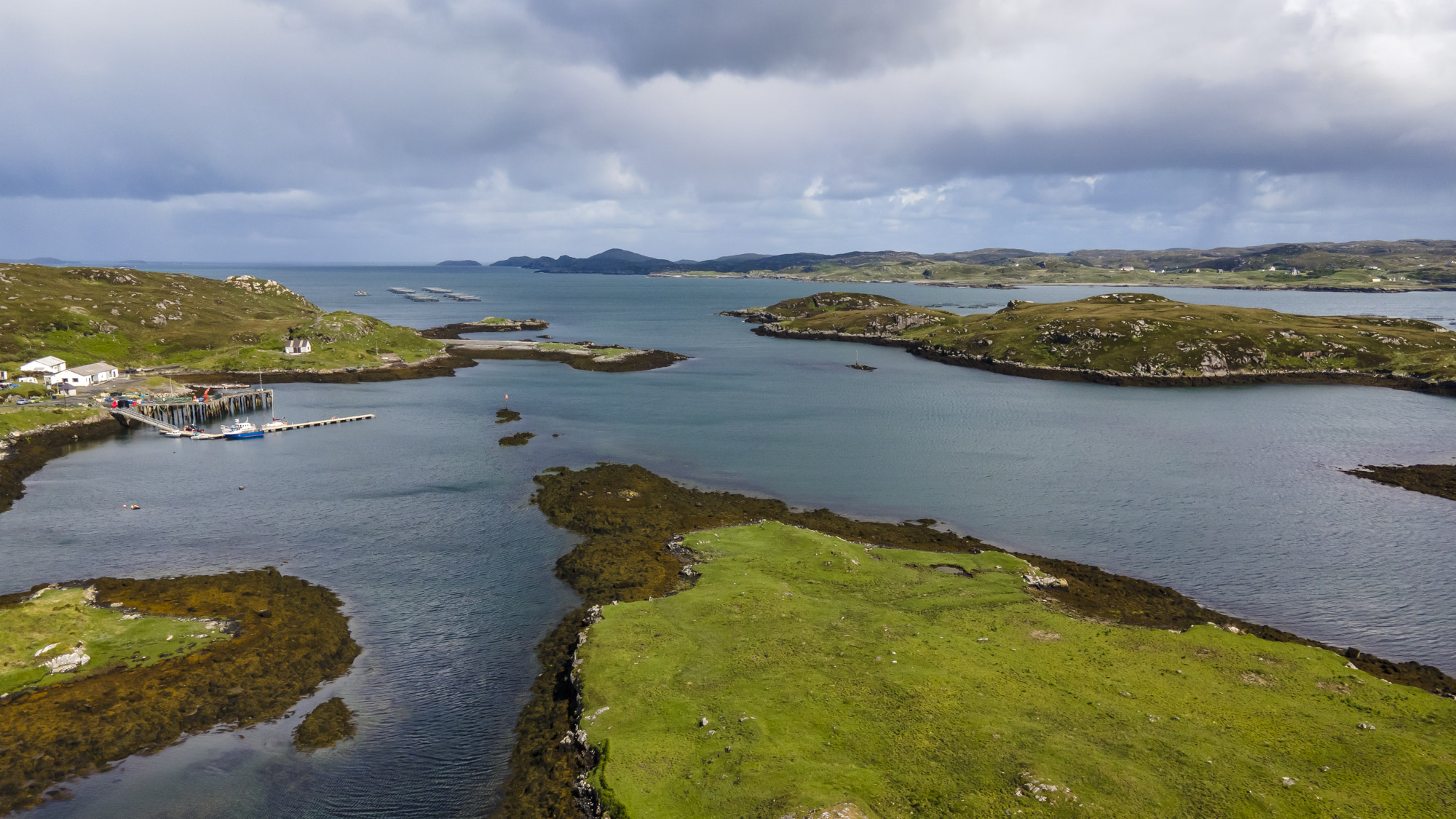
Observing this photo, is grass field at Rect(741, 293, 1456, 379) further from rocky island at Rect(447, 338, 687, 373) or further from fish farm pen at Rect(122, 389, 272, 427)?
fish farm pen at Rect(122, 389, 272, 427)

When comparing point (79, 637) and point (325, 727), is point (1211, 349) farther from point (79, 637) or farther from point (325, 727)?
point (79, 637)

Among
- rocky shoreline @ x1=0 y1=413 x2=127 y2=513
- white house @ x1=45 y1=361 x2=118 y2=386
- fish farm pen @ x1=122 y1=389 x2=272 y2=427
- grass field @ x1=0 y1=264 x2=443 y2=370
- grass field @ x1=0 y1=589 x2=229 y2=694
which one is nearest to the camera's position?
grass field @ x1=0 y1=589 x2=229 y2=694

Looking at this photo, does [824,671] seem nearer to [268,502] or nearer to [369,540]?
[369,540]

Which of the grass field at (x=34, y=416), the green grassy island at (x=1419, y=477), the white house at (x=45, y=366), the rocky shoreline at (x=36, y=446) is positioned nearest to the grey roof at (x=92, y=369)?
the white house at (x=45, y=366)

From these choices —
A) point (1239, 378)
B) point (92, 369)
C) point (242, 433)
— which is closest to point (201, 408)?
point (242, 433)

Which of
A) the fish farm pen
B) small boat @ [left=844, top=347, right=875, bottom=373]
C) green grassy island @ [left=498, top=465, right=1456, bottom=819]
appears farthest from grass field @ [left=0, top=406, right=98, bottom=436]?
small boat @ [left=844, top=347, right=875, bottom=373]

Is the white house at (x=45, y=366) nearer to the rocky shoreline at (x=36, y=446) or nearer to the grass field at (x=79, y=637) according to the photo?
the rocky shoreline at (x=36, y=446)
